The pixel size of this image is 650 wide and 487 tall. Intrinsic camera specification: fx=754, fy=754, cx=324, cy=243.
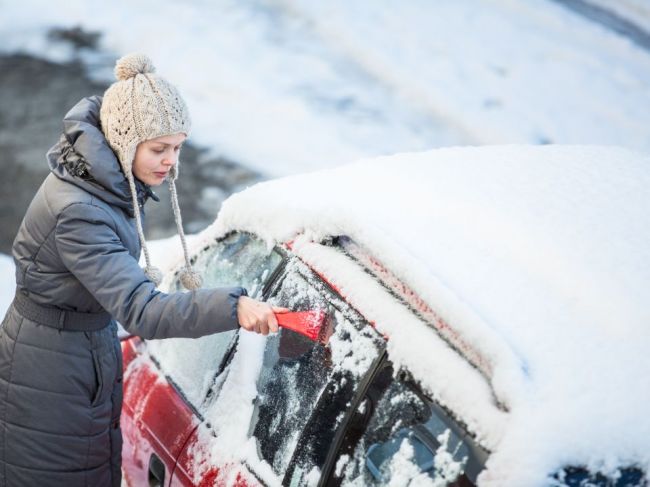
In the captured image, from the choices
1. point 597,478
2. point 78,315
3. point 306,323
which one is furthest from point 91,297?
point 597,478

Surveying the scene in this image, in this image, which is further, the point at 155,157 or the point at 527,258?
the point at 155,157

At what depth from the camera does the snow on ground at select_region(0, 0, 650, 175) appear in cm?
688

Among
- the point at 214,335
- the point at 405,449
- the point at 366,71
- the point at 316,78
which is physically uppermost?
the point at 405,449

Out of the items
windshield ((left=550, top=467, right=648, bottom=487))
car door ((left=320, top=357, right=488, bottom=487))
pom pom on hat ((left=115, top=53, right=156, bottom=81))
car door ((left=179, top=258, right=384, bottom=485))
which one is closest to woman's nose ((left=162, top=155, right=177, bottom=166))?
pom pom on hat ((left=115, top=53, right=156, bottom=81))

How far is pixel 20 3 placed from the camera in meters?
8.11

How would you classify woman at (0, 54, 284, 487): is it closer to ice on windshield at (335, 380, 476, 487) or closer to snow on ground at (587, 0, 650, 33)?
ice on windshield at (335, 380, 476, 487)

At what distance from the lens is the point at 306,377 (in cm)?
221

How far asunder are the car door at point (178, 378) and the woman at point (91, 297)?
12 cm

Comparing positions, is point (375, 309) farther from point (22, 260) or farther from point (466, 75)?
point (466, 75)

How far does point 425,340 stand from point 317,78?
621cm

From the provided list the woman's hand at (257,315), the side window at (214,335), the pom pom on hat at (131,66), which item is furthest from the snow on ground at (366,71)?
the woman's hand at (257,315)

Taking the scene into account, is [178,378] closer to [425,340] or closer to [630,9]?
[425,340]

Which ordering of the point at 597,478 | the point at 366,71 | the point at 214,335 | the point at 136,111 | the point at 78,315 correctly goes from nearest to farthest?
the point at 597,478 → the point at 136,111 → the point at 78,315 → the point at 214,335 → the point at 366,71

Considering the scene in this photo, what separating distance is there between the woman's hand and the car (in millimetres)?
79
